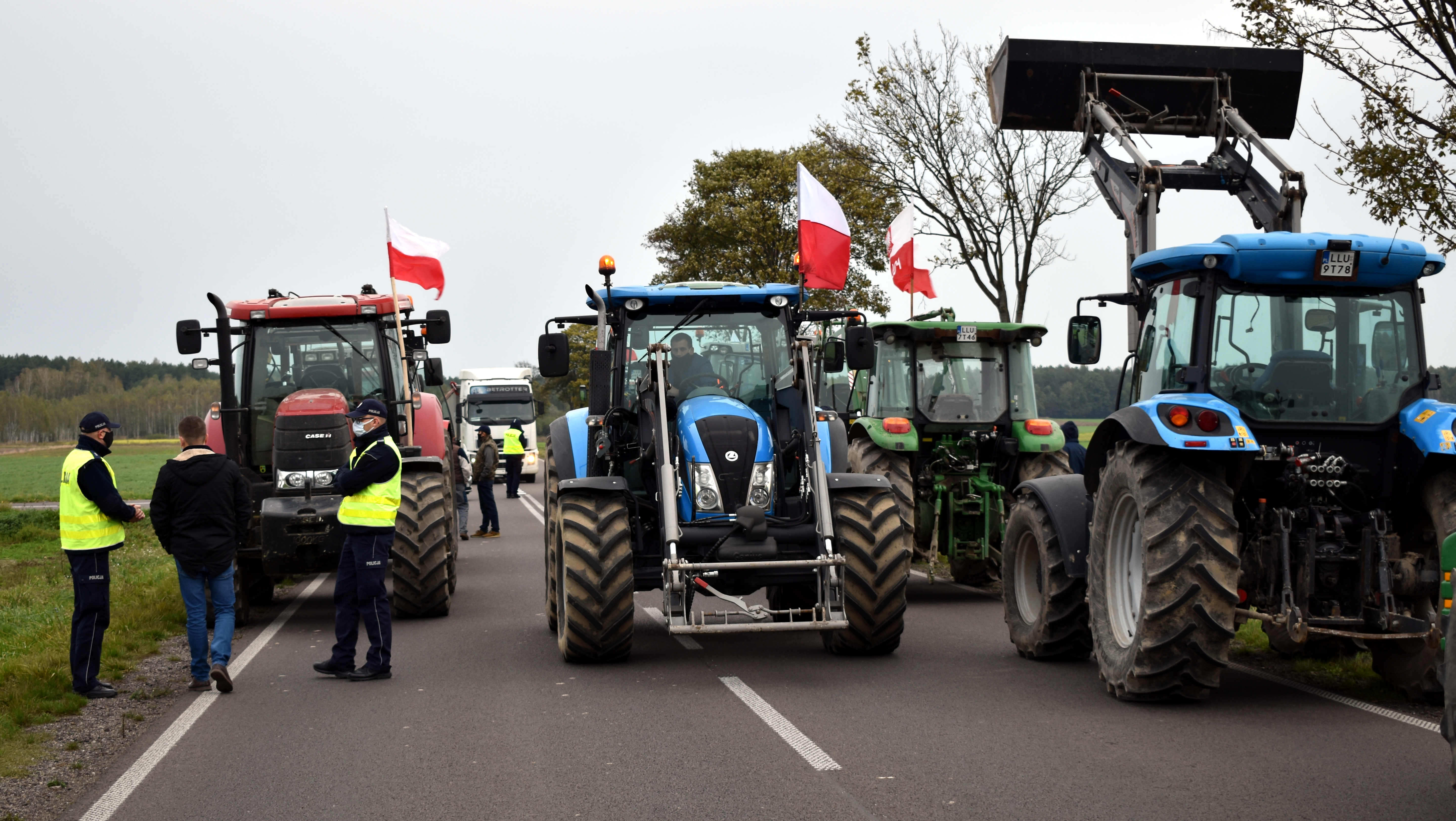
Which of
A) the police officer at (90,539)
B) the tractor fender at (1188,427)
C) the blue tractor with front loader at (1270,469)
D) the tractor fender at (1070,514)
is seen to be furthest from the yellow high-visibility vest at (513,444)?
the tractor fender at (1188,427)

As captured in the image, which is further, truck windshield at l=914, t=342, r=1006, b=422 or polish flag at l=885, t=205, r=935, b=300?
polish flag at l=885, t=205, r=935, b=300

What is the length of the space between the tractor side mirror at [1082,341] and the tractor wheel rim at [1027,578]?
A: 154 cm

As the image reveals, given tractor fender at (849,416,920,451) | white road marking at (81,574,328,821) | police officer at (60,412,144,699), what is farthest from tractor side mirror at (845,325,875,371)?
police officer at (60,412,144,699)

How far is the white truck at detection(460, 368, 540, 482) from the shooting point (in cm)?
4094

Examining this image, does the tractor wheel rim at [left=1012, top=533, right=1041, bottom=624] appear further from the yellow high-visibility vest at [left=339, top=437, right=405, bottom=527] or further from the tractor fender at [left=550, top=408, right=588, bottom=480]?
the yellow high-visibility vest at [left=339, top=437, right=405, bottom=527]

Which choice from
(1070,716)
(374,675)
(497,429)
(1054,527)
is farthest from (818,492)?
(497,429)

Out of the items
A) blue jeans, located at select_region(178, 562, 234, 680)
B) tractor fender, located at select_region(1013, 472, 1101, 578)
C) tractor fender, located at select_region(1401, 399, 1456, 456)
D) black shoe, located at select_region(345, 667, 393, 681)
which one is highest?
tractor fender, located at select_region(1401, 399, 1456, 456)

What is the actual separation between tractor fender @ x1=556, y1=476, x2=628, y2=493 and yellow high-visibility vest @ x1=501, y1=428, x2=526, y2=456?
56.0 feet

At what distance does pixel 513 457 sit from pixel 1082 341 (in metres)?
19.8

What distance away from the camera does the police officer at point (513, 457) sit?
2664 cm

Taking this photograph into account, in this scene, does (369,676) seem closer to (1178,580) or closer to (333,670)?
(333,670)

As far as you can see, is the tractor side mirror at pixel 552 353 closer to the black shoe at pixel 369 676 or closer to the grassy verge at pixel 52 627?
the black shoe at pixel 369 676

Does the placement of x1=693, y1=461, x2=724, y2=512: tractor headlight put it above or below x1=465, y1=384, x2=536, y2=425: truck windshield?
below

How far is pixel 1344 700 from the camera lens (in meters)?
7.75
